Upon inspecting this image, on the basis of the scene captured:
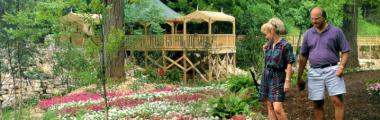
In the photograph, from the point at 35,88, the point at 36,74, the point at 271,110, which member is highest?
the point at 271,110

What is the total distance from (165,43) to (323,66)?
21.2 m

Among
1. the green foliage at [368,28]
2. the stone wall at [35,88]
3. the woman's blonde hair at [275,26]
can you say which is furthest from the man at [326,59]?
the green foliage at [368,28]

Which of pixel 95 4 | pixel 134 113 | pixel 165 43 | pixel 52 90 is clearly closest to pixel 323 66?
pixel 95 4

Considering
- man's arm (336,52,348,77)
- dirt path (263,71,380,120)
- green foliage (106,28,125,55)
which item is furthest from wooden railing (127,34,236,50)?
man's arm (336,52,348,77)

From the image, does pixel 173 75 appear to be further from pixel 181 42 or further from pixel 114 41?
pixel 114 41

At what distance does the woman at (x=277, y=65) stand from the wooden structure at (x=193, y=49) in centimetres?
1971

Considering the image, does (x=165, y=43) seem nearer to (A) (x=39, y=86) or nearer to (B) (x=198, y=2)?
(A) (x=39, y=86)

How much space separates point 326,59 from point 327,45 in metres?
0.18

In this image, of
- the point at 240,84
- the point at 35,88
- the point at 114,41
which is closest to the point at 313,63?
the point at 114,41

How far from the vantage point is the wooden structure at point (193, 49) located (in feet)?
91.1

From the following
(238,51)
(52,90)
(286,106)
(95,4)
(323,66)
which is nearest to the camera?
(323,66)

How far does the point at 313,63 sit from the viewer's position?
7.52m

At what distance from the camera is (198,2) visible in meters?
36.7

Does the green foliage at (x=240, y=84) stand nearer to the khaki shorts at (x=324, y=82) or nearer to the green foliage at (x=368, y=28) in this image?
the khaki shorts at (x=324, y=82)
